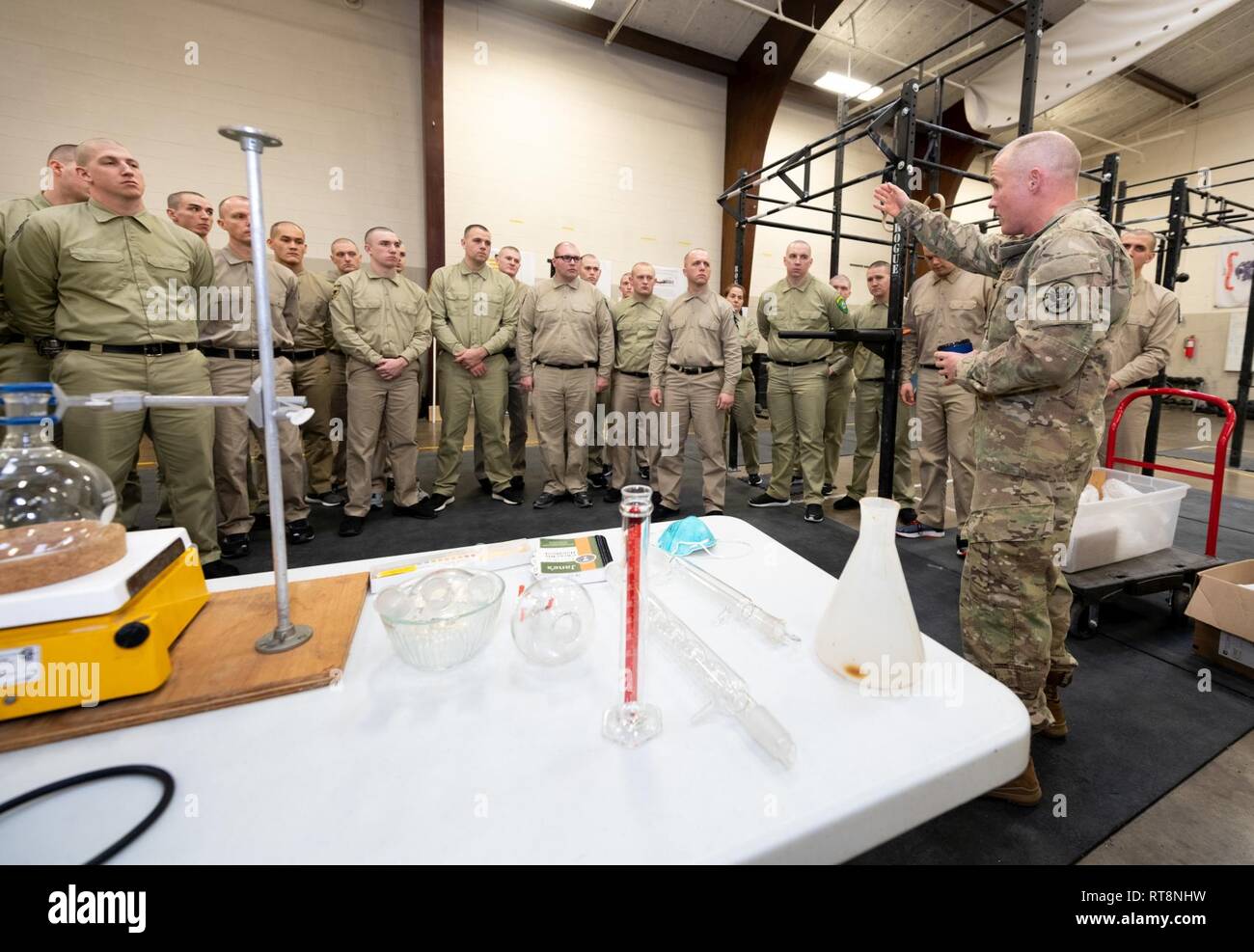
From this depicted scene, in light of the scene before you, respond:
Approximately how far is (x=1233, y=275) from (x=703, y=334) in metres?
9.94

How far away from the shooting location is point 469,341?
3.43m

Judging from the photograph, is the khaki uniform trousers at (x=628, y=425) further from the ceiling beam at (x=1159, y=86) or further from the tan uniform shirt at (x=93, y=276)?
the ceiling beam at (x=1159, y=86)

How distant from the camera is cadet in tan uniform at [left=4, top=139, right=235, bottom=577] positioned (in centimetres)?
194

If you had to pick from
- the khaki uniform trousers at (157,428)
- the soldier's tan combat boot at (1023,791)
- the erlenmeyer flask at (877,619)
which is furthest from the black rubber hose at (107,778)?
the khaki uniform trousers at (157,428)

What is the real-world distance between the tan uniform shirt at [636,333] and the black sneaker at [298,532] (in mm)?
2022

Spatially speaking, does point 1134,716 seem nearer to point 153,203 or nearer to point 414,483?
point 414,483

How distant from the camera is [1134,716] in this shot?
4.96ft

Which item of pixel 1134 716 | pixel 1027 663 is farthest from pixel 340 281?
pixel 1134 716

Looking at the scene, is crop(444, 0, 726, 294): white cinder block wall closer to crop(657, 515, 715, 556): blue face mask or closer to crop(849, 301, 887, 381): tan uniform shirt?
crop(849, 301, 887, 381): tan uniform shirt

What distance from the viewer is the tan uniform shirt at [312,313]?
328 centimetres

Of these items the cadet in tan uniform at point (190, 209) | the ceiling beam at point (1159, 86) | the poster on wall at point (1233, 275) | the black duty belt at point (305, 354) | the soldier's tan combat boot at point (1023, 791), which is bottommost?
the soldier's tan combat boot at point (1023, 791)

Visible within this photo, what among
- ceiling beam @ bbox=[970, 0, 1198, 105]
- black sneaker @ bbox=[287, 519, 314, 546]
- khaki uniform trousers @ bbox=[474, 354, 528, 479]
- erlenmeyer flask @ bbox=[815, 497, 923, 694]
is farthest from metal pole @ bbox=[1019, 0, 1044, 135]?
ceiling beam @ bbox=[970, 0, 1198, 105]

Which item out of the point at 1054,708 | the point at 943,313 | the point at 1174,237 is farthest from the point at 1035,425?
the point at 1174,237

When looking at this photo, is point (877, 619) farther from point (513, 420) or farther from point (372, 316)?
point (513, 420)
